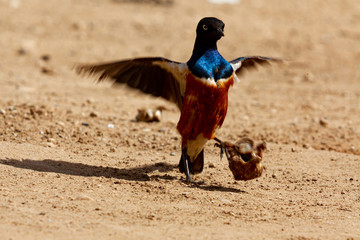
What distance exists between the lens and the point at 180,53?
11.4 m

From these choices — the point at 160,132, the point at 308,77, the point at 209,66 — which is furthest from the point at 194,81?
the point at 308,77

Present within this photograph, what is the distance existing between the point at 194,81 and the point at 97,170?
4.19 ft

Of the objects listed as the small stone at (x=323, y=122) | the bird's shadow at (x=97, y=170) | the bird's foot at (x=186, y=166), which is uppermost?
the small stone at (x=323, y=122)

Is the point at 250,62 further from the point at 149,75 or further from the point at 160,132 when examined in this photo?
the point at 160,132

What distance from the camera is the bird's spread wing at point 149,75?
5547 mm

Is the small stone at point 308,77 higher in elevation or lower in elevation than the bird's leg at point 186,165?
higher

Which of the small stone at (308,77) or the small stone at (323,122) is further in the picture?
the small stone at (308,77)

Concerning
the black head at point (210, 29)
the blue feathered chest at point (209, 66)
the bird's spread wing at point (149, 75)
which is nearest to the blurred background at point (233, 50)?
the bird's spread wing at point (149, 75)

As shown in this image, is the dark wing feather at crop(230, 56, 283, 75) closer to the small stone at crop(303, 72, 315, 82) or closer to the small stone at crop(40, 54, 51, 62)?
the small stone at crop(303, 72, 315, 82)

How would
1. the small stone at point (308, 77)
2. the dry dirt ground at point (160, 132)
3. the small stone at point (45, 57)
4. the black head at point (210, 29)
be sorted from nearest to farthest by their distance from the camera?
the dry dirt ground at point (160, 132) < the black head at point (210, 29) < the small stone at point (308, 77) < the small stone at point (45, 57)

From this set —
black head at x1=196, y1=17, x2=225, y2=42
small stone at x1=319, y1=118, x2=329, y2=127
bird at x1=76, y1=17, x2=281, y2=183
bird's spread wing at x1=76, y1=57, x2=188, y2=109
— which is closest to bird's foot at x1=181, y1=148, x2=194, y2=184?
bird at x1=76, y1=17, x2=281, y2=183

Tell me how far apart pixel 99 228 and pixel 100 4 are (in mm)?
10721

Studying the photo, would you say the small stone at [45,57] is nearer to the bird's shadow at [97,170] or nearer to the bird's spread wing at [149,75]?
the bird's spread wing at [149,75]

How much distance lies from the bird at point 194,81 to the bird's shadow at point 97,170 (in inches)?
10.0
